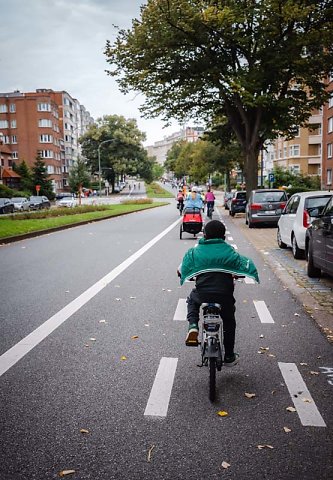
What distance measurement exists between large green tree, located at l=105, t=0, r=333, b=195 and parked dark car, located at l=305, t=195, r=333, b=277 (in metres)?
17.2

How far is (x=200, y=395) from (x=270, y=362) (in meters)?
1.06

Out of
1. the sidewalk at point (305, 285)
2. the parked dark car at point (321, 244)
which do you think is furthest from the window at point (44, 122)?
the parked dark car at point (321, 244)

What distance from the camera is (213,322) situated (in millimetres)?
3898

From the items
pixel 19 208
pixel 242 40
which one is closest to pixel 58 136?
pixel 19 208

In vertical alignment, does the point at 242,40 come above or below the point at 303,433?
above

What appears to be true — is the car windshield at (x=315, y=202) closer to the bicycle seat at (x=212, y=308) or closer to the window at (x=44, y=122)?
the bicycle seat at (x=212, y=308)

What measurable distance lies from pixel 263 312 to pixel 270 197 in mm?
15968

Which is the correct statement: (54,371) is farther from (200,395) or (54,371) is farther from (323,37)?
(323,37)

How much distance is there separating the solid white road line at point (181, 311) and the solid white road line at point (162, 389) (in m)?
1.56

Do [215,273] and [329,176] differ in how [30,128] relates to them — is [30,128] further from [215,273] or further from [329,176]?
[215,273]

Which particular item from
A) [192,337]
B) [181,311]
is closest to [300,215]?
[181,311]

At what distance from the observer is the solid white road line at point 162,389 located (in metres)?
3.64

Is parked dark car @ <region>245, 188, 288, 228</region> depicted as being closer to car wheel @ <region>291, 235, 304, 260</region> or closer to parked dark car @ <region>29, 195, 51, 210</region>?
car wheel @ <region>291, 235, 304, 260</region>

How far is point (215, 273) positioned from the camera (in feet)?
13.5
